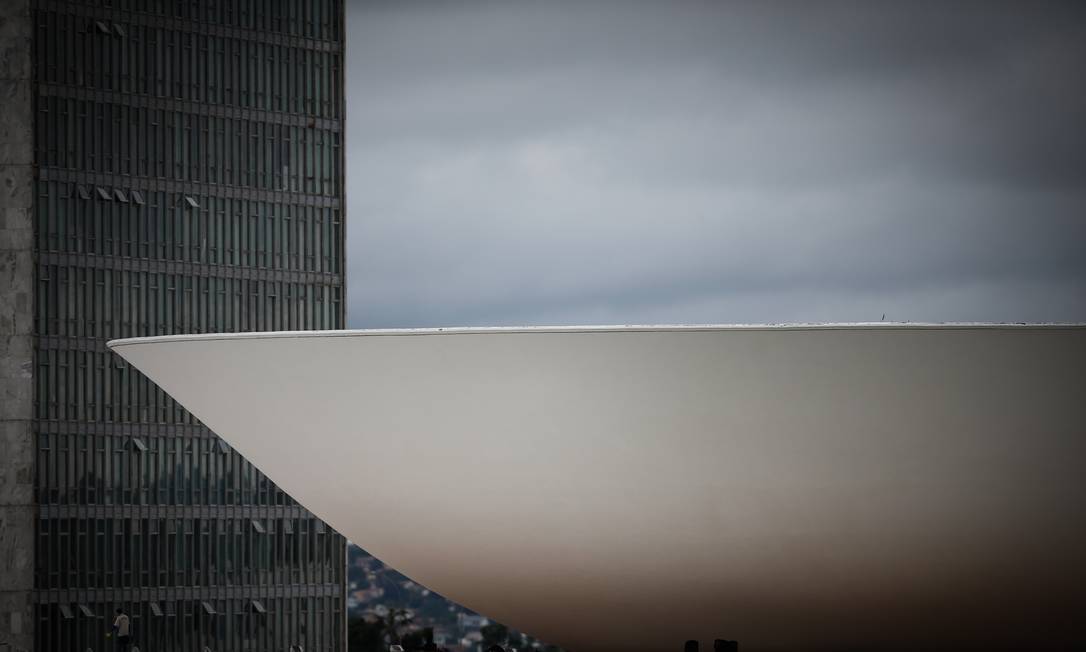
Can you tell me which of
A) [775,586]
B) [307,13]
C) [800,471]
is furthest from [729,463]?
[307,13]

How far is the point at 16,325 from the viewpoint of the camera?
4212 centimetres

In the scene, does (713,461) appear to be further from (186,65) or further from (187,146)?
(186,65)

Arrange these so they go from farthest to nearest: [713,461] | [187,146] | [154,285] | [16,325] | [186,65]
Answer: [186,65], [187,146], [154,285], [16,325], [713,461]

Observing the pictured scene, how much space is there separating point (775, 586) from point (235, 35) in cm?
3448

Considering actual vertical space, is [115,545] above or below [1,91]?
below

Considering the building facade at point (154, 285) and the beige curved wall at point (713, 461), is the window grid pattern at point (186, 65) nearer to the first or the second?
the building facade at point (154, 285)

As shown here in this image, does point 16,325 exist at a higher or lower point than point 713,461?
higher

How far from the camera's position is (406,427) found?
1439 centimetres

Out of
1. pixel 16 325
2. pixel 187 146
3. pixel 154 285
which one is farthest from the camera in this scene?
pixel 187 146

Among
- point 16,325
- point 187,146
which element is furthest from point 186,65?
point 16,325

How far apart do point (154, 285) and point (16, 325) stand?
3826mm

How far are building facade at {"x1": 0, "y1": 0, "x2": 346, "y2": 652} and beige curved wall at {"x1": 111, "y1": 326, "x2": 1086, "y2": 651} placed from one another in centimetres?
2835

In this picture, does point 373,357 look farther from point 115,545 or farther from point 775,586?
point 115,545

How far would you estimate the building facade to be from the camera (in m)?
42.4
